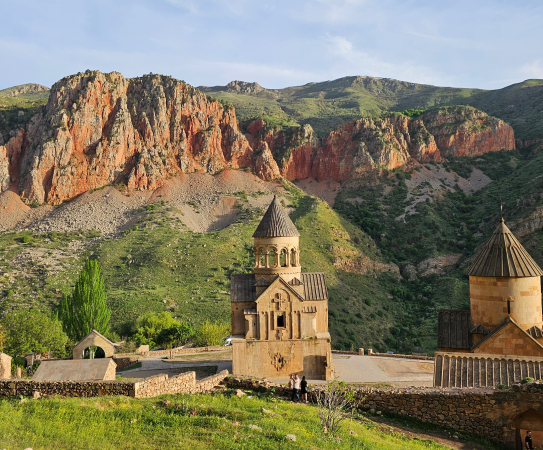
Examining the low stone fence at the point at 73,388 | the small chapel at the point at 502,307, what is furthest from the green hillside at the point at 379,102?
the low stone fence at the point at 73,388

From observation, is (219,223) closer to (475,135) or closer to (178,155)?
(178,155)

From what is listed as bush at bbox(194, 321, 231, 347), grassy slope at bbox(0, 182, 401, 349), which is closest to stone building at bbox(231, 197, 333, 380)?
bush at bbox(194, 321, 231, 347)

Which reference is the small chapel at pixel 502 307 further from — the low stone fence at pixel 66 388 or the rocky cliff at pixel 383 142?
the rocky cliff at pixel 383 142

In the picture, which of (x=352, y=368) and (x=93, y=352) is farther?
(x=352, y=368)

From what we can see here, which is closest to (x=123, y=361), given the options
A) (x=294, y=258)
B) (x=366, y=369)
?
(x=294, y=258)

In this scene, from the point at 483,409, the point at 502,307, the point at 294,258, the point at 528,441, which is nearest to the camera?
the point at 528,441

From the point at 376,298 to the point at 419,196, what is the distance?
37029 mm

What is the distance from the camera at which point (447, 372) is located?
47.9 feet

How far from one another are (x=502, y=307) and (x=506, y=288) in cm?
73

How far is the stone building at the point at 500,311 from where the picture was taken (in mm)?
16812

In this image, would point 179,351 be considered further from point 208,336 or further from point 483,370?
point 483,370

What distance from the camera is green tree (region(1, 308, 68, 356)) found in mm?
28109

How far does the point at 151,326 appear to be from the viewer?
127 feet

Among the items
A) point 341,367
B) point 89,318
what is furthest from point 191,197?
point 341,367
